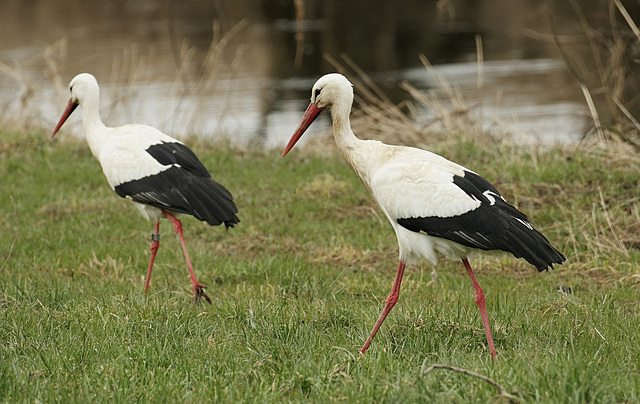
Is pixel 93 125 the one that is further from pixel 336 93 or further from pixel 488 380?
pixel 488 380

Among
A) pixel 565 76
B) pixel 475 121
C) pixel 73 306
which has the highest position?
pixel 73 306

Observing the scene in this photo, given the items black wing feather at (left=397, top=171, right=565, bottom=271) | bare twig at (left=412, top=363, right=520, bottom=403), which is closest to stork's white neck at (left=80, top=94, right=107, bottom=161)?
black wing feather at (left=397, top=171, right=565, bottom=271)

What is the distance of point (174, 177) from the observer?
6.42 meters

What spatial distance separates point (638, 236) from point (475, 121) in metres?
4.81

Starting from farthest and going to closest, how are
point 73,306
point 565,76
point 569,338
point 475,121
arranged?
point 565,76, point 475,121, point 73,306, point 569,338

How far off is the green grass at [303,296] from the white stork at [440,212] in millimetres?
413

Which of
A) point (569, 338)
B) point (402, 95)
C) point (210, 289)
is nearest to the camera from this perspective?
point (569, 338)

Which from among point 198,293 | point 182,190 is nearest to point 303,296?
point 198,293

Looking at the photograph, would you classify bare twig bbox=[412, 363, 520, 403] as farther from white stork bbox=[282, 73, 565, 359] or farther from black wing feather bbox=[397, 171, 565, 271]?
black wing feather bbox=[397, 171, 565, 271]

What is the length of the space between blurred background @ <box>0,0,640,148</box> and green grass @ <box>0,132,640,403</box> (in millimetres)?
2240

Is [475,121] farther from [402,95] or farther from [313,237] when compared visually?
[402,95]

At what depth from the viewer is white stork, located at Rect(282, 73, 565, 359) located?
4480 millimetres

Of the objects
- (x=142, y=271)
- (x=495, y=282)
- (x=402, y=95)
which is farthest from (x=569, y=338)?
(x=402, y=95)

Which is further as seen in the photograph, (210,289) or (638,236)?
(638,236)
